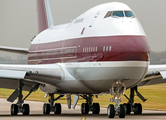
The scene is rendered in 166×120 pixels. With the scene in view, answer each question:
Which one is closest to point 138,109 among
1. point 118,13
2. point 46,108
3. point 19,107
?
point 46,108

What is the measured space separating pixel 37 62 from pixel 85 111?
4.92 meters

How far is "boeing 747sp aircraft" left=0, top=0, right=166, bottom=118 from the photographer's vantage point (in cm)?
2098

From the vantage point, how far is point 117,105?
21375 millimetres

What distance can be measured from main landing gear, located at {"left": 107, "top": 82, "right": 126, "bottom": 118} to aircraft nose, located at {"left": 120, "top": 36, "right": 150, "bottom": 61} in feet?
5.84

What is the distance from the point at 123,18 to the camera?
2206 cm

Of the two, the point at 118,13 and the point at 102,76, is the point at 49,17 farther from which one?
the point at 102,76

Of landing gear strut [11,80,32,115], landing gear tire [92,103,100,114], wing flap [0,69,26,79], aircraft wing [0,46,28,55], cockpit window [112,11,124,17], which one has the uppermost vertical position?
cockpit window [112,11,124,17]

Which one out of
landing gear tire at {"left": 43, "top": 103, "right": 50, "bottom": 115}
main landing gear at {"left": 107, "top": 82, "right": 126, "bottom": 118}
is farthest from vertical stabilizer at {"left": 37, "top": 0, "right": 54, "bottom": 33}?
main landing gear at {"left": 107, "top": 82, "right": 126, "bottom": 118}

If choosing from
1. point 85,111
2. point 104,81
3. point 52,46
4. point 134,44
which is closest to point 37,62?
point 52,46

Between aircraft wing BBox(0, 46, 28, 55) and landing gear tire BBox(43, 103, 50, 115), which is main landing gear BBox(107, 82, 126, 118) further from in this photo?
aircraft wing BBox(0, 46, 28, 55)

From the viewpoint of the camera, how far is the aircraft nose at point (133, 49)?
811 inches

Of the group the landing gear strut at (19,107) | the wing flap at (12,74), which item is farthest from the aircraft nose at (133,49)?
the landing gear strut at (19,107)

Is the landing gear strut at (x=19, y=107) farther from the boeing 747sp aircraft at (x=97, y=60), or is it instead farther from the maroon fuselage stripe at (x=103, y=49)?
the maroon fuselage stripe at (x=103, y=49)

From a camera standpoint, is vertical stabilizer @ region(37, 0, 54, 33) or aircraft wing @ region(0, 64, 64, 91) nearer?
aircraft wing @ region(0, 64, 64, 91)
